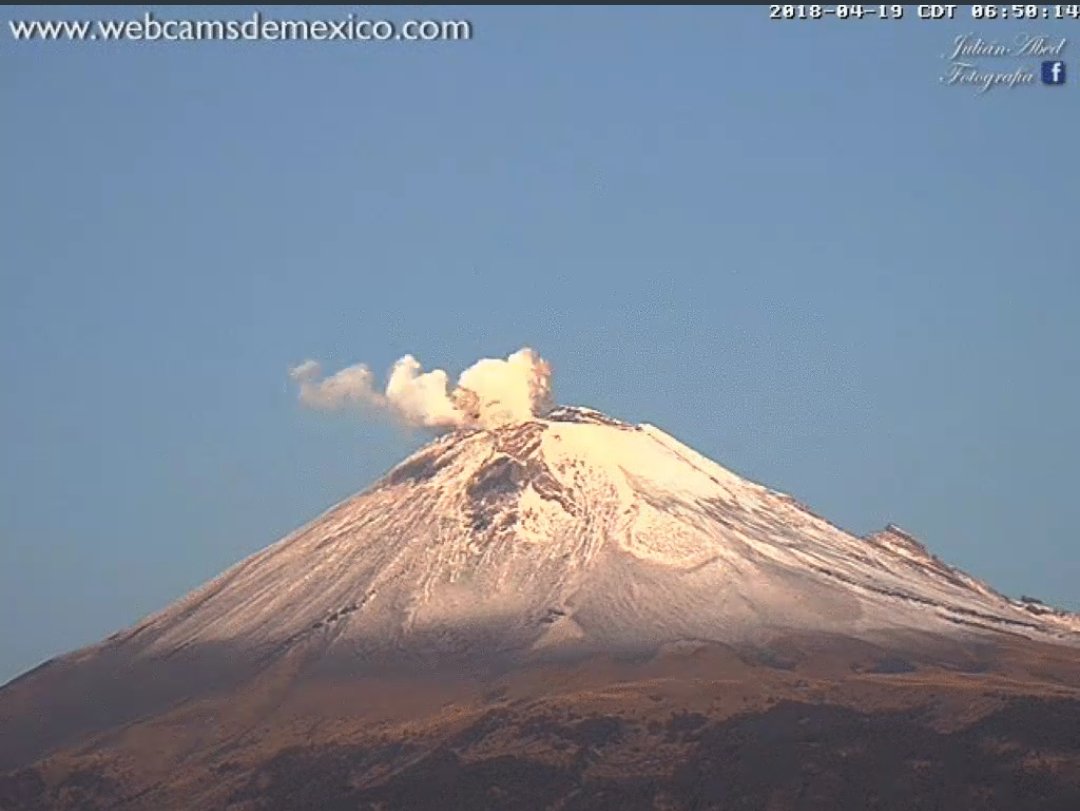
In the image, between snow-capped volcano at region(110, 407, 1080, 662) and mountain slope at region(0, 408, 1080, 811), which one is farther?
snow-capped volcano at region(110, 407, 1080, 662)

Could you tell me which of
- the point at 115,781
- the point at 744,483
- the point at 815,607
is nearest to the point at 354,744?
the point at 115,781

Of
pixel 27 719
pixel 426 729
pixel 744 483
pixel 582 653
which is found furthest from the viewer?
pixel 744 483

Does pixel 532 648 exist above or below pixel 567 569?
below

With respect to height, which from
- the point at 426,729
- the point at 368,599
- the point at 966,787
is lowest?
the point at 966,787

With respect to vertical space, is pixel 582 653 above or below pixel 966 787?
above

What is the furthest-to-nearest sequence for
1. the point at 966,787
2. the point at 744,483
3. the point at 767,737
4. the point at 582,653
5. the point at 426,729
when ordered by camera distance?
the point at 744,483 < the point at 582,653 < the point at 426,729 < the point at 767,737 < the point at 966,787

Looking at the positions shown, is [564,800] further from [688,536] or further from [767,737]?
[688,536]

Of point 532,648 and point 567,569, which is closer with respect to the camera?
point 532,648

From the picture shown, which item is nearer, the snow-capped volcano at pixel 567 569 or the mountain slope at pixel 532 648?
the mountain slope at pixel 532 648
